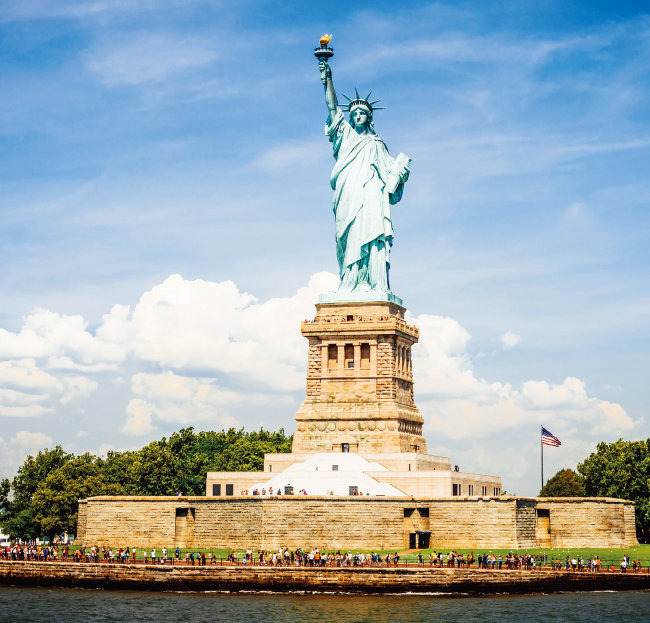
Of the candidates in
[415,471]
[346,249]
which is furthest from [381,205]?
[415,471]

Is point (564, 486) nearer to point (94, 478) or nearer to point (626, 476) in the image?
point (626, 476)

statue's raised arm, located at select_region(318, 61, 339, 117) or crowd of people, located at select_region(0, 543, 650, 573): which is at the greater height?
statue's raised arm, located at select_region(318, 61, 339, 117)

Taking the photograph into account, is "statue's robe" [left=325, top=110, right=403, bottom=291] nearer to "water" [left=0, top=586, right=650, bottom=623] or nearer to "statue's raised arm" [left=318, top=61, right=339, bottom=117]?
"statue's raised arm" [left=318, top=61, right=339, bottom=117]

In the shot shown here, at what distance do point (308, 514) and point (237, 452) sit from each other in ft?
106

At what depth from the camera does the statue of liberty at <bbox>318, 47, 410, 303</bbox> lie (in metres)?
81.0

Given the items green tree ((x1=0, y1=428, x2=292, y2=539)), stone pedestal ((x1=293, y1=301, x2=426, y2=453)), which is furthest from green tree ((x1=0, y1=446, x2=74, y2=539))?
stone pedestal ((x1=293, y1=301, x2=426, y2=453))

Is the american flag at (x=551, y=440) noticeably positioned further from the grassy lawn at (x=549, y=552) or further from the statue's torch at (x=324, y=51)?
the statue's torch at (x=324, y=51)

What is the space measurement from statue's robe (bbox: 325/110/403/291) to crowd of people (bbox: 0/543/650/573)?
71.2ft

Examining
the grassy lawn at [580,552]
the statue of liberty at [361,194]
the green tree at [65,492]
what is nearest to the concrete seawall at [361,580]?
the grassy lawn at [580,552]

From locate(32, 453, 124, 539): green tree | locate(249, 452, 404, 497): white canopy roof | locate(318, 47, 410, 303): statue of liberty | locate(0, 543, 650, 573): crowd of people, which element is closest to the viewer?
locate(0, 543, 650, 573): crowd of people

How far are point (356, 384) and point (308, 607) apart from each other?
2471 centimetres

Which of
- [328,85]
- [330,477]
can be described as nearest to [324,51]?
[328,85]

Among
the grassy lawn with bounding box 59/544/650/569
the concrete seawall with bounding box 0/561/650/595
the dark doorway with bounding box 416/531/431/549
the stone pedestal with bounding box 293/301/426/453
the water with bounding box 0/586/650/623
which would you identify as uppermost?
the stone pedestal with bounding box 293/301/426/453

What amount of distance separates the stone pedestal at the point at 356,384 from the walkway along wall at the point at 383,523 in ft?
30.8
